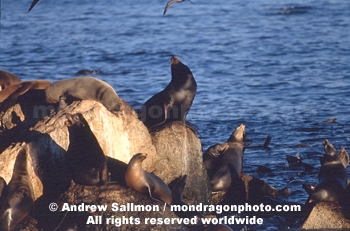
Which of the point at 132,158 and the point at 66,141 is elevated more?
the point at 66,141

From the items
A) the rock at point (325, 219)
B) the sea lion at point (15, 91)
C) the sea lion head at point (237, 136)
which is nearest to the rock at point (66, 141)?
the sea lion at point (15, 91)

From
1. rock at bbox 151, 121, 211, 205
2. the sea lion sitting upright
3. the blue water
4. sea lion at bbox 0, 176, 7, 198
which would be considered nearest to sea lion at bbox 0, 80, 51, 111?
sea lion at bbox 0, 176, 7, 198

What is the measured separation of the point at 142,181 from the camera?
27.8 ft

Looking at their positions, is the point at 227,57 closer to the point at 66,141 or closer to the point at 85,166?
the point at 66,141

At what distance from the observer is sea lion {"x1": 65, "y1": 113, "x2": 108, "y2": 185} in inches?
330

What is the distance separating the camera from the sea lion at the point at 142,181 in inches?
332

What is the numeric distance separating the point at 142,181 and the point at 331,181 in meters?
2.76

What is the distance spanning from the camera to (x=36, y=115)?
10102 mm

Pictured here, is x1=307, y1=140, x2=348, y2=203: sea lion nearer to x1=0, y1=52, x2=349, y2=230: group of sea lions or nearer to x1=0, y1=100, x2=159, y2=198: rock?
x1=0, y1=52, x2=349, y2=230: group of sea lions

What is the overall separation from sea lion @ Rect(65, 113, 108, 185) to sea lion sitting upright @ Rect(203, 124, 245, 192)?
240 cm

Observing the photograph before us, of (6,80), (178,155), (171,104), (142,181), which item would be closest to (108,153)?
(142,181)

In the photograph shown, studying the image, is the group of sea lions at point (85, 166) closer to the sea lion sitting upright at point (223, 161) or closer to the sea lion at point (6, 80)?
the sea lion sitting upright at point (223, 161)

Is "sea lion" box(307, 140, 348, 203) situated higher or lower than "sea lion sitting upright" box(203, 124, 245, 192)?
higher

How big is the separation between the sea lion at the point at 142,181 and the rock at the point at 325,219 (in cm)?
181
